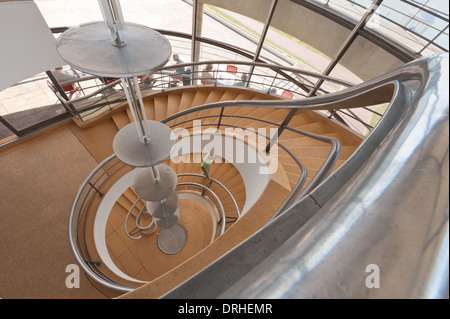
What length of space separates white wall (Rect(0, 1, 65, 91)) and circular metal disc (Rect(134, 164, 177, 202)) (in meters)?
2.76

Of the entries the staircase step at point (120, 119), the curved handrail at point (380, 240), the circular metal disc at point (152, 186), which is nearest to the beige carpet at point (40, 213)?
the staircase step at point (120, 119)

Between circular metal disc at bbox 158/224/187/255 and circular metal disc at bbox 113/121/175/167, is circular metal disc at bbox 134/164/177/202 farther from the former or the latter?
circular metal disc at bbox 158/224/187/255

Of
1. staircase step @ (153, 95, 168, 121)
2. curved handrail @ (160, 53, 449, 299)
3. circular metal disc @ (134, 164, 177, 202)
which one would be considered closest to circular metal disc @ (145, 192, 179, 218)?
circular metal disc @ (134, 164, 177, 202)

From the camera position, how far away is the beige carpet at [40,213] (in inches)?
110

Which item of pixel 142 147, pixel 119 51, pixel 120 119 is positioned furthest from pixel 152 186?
pixel 120 119

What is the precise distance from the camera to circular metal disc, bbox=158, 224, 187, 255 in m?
4.39

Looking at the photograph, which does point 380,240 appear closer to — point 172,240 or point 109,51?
point 109,51

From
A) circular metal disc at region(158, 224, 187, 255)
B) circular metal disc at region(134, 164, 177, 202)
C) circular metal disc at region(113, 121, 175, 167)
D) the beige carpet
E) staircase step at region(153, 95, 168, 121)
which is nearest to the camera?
circular metal disc at region(113, 121, 175, 167)

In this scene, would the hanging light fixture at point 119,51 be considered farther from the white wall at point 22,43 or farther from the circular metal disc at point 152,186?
the white wall at point 22,43

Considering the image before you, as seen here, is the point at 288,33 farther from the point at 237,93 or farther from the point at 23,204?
the point at 23,204

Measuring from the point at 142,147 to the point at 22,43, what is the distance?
3247mm

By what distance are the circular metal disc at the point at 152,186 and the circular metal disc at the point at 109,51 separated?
1272 millimetres

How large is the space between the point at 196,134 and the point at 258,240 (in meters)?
3.74

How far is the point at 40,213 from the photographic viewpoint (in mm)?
3309
